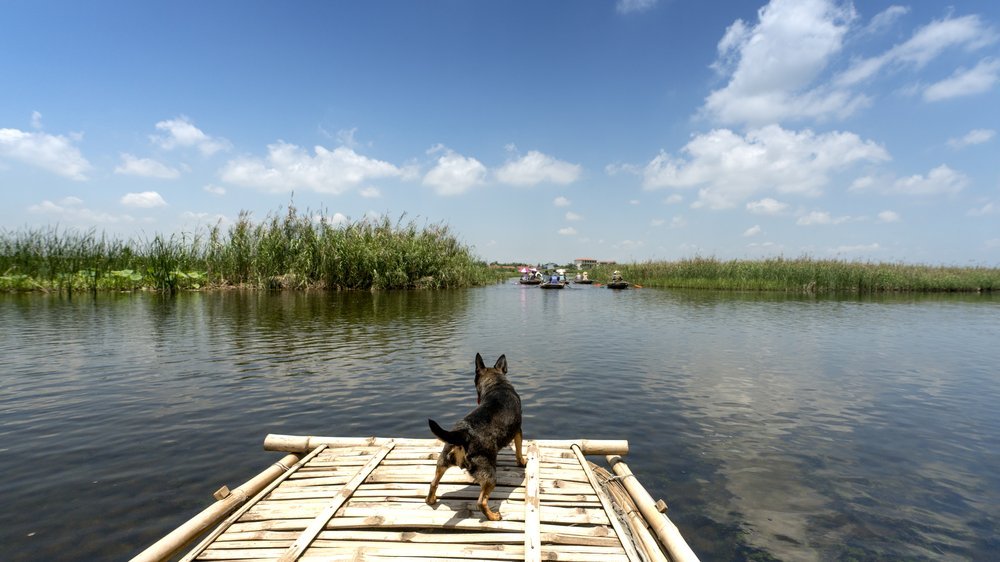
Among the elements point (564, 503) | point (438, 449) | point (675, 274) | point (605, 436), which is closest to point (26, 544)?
point (438, 449)

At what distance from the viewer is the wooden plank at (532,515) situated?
393cm

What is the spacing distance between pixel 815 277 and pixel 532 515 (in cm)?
5400

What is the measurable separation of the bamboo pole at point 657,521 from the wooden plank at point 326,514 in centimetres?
305

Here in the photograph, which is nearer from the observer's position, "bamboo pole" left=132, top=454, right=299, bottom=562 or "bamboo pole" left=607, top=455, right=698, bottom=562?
"bamboo pole" left=132, top=454, right=299, bottom=562

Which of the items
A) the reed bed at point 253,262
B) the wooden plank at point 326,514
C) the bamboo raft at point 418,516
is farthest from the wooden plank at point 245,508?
the reed bed at point 253,262

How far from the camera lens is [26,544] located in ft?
16.2

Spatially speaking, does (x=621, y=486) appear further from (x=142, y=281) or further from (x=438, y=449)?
(x=142, y=281)

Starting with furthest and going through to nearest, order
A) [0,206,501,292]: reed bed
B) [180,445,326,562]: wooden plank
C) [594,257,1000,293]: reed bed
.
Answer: [594,257,1000,293]: reed bed, [0,206,501,292]: reed bed, [180,445,326,562]: wooden plank

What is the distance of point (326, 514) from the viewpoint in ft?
14.9

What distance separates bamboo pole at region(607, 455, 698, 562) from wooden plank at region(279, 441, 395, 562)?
305 centimetres

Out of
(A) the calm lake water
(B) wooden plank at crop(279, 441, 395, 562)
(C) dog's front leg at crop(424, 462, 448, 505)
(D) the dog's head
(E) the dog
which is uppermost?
(D) the dog's head

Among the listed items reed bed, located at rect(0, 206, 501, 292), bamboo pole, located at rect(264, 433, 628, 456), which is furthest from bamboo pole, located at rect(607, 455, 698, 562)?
reed bed, located at rect(0, 206, 501, 292)

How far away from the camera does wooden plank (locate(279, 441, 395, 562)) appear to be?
12.8 ft

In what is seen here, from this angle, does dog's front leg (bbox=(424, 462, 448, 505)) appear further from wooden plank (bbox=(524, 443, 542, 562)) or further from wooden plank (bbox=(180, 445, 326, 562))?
wooden plank (bbox=(180, 445, 326, 562))
